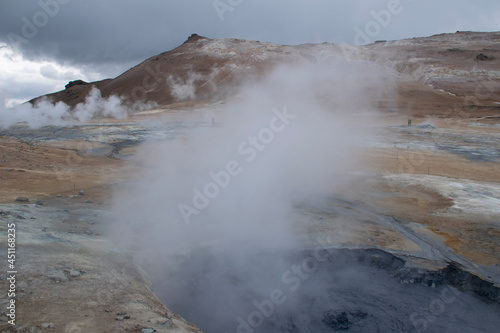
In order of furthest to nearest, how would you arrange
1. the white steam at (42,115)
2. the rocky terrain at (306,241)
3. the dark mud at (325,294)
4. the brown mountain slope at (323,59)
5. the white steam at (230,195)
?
the brown mountain slope at (323,59), the white steam at (42,115), the white steam at (230,195), the dark mud at (325,294), the rocky terrain at (306,241)

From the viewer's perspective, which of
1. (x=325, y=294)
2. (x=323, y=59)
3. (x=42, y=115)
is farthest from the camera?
(x=323, y=59)

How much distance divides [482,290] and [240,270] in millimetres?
2803

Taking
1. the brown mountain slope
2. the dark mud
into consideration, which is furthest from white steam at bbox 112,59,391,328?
the brown mountain slope

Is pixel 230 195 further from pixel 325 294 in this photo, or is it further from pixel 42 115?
pixel 42 115

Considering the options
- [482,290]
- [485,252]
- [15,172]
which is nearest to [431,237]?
[485,252]

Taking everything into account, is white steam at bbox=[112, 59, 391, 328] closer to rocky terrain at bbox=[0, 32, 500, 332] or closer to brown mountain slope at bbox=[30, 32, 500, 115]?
rocky terrain at bbox=[0, 32, 500, 332]

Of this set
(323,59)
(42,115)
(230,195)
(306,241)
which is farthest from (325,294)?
(323,59)

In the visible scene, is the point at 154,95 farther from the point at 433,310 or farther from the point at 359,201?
the point at 433,310

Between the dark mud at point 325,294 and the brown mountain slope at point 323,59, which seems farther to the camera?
the brown mountain slope at point 323,59

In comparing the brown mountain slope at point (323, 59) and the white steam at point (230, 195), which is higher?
the brown mountain slope at point (323, 59)

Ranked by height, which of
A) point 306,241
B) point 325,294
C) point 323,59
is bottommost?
point 325,294

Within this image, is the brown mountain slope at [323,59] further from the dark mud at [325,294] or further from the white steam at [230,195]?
the dark mud at [325,294]

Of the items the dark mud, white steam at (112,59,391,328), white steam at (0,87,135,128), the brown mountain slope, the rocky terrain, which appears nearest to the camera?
the rocky terrain

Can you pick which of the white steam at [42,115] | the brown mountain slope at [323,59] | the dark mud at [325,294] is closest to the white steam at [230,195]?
the dark mud at [325,294]
